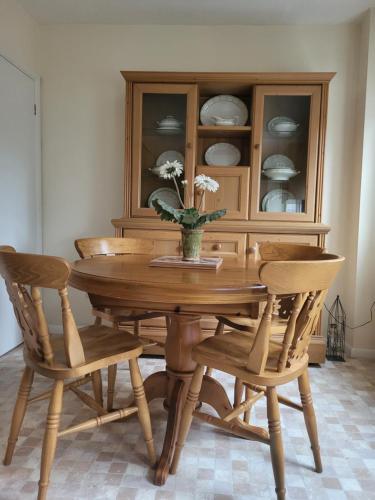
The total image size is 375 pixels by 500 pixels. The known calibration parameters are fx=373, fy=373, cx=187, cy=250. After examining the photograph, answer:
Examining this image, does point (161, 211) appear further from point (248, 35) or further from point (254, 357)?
point (248, 35)

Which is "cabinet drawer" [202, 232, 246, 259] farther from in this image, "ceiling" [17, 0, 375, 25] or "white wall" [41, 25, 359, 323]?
"ceiling" [17, 0, 375, 25]

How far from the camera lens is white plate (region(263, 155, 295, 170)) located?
8.32 feet

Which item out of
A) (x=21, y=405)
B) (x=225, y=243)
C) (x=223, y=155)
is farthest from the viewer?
(x=223, y=155)

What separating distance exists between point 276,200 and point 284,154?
0.32 metres

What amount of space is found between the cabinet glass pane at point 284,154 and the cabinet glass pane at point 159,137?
576mm

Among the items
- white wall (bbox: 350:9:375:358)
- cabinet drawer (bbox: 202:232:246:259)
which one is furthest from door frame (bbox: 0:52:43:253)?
white wall (bbox: 350:9:375:358)

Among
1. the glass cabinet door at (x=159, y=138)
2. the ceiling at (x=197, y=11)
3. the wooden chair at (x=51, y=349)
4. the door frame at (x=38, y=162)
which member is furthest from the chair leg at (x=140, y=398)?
the ceiling at (x=197, y=11)

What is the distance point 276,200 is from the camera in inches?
99.0

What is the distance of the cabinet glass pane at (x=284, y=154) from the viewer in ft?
8.12

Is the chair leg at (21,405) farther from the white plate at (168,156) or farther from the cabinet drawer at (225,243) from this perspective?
the white plate at (168,156)

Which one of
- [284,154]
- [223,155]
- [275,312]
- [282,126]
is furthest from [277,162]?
[275,312]

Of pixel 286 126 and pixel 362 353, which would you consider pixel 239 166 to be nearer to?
pixel 286 126

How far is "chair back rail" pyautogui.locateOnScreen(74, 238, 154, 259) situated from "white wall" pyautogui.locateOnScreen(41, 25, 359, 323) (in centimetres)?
74

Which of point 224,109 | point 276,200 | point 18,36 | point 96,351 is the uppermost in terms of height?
point 18,36
